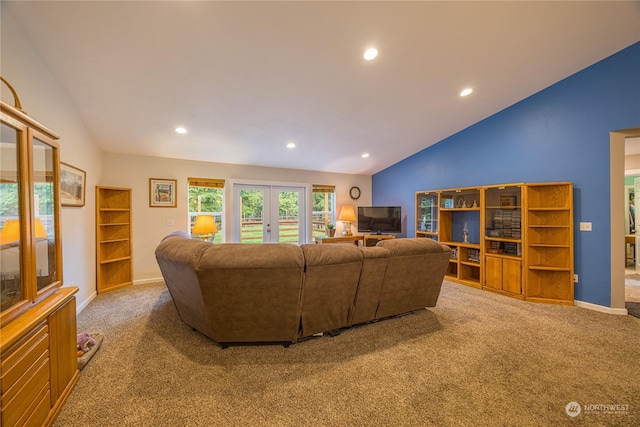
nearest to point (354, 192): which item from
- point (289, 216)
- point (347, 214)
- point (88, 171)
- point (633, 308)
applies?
point (347, 214)

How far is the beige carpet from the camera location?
150 centimetres

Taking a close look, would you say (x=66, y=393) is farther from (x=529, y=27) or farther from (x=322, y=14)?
(x=529, y=27)

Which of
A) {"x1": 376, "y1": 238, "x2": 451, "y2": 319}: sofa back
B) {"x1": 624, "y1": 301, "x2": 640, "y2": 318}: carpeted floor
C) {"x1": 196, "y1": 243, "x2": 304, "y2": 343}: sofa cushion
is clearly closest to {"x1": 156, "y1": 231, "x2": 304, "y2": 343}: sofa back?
{"x1": 196, "y1": 243, "x2": 304, "y2": 343}: sofa cushion

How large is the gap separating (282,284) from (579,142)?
4.17 metres

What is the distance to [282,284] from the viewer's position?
6.72 ft

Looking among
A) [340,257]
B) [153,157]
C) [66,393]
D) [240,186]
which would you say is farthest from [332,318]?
[153,157]

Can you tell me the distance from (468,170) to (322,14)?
3731 millimetres

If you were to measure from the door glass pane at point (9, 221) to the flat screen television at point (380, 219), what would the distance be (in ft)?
17.5

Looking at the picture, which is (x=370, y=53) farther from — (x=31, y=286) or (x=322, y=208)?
(x=322, y=208)

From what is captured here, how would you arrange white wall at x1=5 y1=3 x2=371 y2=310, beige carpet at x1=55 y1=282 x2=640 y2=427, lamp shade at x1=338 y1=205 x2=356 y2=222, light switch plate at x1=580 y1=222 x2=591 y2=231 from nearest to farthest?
beige carpet at x1=55 y1=282 x2=640 y2=427
white wall at x1=5 y1=3 x2=371 y2=310
light switch plate at x1=580 y1=222 x2=591 y2=231
lamp shade at x1=338 y1=205 x2=356 y2=222

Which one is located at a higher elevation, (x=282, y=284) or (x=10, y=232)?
(x=10, y=232)

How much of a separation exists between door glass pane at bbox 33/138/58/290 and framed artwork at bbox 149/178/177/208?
2900 mm

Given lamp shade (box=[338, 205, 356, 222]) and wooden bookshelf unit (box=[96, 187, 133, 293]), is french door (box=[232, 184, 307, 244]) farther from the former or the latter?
wooden bookshelf unit (box=[96, 187, 133, 293])

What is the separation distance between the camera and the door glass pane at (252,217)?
5301mm
